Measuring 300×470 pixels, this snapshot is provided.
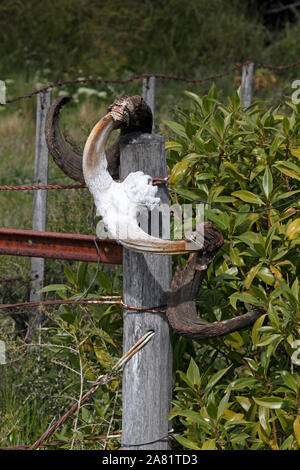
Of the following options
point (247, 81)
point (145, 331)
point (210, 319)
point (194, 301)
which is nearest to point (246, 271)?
point (210, 319)

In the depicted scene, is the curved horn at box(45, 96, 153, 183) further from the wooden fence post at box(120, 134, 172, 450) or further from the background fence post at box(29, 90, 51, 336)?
the background fence post at box(29, 90, 51, 336)

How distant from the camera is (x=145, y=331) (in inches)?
87.2

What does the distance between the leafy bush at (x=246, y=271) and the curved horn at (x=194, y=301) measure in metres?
0.15

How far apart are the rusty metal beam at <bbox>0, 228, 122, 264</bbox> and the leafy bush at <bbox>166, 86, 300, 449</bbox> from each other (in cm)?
38

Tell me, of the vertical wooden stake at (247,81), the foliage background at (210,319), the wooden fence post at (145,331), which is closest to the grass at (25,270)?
the foliage background at (210,319)

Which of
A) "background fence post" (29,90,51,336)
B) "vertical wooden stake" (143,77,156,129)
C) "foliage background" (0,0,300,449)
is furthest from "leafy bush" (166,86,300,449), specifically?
"vertical wooden stake" (143,77,156,129)

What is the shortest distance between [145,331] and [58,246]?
49 cm

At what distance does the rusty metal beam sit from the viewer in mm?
2373

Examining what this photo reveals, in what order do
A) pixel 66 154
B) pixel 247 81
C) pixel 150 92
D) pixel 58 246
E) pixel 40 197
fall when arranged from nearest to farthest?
1. pixel 66 154
2. pixel 58 246
3. pixel 40 197
4. pixel 150 92
5. pixel 247 81

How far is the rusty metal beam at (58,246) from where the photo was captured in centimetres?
237

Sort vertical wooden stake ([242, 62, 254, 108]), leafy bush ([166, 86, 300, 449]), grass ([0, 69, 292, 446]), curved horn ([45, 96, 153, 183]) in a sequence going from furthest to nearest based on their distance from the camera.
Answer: vertical wooden stake ([242, 62, 254, 108]) < grass ([0, 69, 292, 446]) < curved horn ([45, 96, 153, 183]) < leafy bush ([166, 86, 300, 449])

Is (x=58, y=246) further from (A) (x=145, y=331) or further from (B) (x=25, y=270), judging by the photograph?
(B) (x=25, y=270)

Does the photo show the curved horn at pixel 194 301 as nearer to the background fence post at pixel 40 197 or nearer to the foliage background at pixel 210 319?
the foliage background at pixel 210 319
